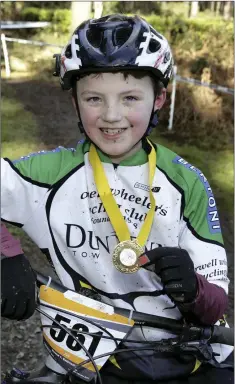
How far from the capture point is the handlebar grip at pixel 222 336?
2.00 metres

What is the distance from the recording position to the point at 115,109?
2.09 meters

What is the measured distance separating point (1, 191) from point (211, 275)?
38.4 inches

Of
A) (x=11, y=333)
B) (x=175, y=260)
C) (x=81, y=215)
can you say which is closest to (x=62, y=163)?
(x=81, y=215)

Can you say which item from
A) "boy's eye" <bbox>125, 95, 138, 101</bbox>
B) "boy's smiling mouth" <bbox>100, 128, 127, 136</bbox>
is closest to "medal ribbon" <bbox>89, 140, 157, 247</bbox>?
"boy's smiling mouth" <bbox>100, 128, 127, 136</bbox>

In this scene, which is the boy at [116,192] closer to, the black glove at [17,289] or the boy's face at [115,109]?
the boy's face at [115,109]

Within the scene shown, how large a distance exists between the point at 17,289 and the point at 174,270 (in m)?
0.59

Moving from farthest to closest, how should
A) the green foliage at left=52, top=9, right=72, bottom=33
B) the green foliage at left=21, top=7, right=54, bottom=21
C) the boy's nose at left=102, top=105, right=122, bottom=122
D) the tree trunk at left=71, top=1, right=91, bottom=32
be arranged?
1. the green foliage at left=21, top=7, right=54, bottom=21
2. the green foliage at left=52, top=9, right=72, bottom=33
3. the tree trunk at left=71, top=1, right=91, bottom=32
4. the boy's nose at left=102, top=105, right=122, bottom=122

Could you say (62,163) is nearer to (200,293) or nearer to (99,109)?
(99,109)

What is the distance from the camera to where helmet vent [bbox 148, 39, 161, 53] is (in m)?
2.28

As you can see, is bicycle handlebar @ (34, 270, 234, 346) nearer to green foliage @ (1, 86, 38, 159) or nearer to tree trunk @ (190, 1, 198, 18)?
green foliage @ (1, 86, 38, 159)

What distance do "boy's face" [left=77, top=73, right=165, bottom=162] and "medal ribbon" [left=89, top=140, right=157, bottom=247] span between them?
0.08 metres

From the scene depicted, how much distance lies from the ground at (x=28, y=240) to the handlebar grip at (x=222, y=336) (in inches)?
33.7

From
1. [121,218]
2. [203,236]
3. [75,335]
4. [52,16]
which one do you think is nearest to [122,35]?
[121,218]

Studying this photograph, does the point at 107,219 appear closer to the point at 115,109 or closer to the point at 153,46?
the point at 115,109
